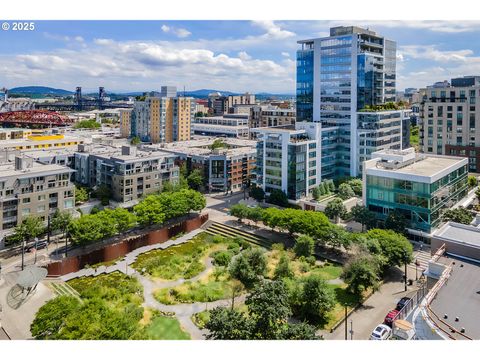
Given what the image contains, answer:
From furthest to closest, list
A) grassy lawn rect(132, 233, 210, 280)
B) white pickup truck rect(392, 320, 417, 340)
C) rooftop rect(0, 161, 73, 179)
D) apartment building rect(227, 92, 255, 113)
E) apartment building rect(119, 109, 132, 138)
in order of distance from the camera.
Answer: apartment building rect(227, 92, 255, 113) < apartment building rect(119, 109, 132, 138) < rooftop rect(0, 161, 73, 179) < grassy lawn rect(132, 233, 210, 280) < white pickup truck rect(392, 320, 417, 340)

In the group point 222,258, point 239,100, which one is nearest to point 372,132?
point 222,258

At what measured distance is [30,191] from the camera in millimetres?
22188

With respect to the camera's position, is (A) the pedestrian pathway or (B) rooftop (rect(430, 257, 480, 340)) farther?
(A) the pedestrian pathway

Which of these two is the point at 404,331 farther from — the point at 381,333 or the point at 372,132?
the point at 372,132

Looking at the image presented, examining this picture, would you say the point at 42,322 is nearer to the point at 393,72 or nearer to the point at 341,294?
the point at 341,294

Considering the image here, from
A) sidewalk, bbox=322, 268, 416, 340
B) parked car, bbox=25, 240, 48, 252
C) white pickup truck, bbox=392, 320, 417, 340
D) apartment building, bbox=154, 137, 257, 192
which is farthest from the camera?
apartment building, bbox=154, 137, 257, 192

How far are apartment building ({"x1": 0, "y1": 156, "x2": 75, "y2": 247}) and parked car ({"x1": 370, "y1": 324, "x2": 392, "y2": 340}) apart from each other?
60.5 feet

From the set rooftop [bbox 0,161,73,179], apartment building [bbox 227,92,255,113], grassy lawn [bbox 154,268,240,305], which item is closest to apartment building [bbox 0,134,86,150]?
rooftop [bbox 0,161,73,179]

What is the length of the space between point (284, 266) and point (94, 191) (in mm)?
16719

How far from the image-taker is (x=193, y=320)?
14875 millimetres

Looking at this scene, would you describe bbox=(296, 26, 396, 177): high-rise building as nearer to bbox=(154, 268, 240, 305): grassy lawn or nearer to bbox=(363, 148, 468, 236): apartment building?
bbox=(363, 148, 468, 236): apartment building

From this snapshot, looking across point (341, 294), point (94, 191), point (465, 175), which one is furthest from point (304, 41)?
point (341, 294)

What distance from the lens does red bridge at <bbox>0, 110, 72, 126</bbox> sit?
2719 inches

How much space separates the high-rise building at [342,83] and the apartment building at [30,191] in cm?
1854
